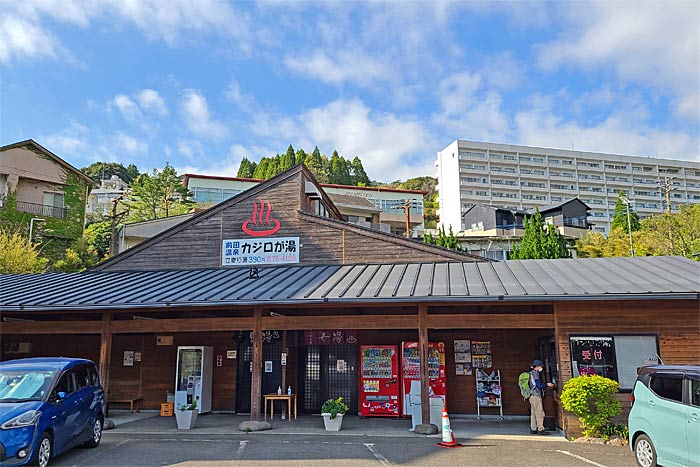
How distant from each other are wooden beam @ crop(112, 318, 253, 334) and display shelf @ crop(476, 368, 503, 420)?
6.15 metres

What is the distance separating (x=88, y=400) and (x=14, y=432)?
203 cm

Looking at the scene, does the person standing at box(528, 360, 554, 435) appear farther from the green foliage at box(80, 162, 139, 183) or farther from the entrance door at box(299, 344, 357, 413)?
the green foliage at box(80, 162, 139, 183)

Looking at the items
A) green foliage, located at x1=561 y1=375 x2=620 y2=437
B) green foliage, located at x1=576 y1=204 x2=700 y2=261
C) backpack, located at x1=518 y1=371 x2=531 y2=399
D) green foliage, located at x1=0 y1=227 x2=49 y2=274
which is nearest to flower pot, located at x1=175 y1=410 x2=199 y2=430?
backpack, located at x1=518 y1=371 x2=531 y2=399

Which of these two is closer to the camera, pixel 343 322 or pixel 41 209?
pixel 343 322

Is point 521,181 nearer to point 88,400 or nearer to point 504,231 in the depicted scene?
point 504,231

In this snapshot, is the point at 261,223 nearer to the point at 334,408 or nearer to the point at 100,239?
the point at 334,408

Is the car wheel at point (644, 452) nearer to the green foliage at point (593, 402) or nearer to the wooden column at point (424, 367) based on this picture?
the green foliage at point (593, 402)

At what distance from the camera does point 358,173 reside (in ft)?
258

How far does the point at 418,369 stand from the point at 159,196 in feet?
119

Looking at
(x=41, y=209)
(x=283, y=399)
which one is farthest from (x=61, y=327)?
(x=41, y=209)

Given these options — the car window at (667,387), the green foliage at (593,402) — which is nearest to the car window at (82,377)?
the green foliage at (593,402)

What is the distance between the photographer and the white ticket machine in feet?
47.2

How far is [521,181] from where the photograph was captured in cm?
7262

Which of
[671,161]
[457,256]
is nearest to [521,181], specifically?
[671,161]
